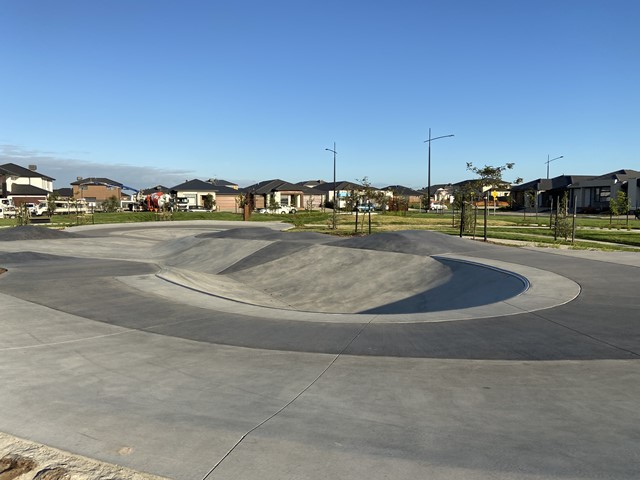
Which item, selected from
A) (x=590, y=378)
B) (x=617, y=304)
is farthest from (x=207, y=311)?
(x=617, y=304)

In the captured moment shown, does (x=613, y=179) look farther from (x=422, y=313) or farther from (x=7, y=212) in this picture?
(x=7, y=212)

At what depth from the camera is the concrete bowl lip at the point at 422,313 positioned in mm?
9094

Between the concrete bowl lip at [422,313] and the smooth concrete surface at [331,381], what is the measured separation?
2.3 inches

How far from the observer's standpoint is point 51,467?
12.2ft

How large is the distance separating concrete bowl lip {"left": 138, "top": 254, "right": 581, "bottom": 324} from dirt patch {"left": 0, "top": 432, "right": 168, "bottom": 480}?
545 cm

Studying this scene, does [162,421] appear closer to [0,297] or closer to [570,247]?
[0,297]

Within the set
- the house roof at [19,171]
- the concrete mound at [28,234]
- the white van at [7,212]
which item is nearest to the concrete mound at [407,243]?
the concrete mound at [28,234]

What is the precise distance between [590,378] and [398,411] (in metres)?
2.65

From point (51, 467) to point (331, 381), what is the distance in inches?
119

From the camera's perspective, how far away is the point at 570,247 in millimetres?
20594

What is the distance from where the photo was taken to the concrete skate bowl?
507 inches

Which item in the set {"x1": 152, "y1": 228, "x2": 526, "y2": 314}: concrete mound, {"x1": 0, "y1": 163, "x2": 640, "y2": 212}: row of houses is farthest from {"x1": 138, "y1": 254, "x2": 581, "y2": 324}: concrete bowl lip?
{"x1": 0, "y1": 163, "x2": 640, "y2": 212}: row of houses

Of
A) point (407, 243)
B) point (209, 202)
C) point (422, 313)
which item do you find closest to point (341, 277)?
point (407, 243)

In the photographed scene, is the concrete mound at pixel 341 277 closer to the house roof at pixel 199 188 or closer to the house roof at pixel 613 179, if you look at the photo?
the house roof at pixel 613 179
